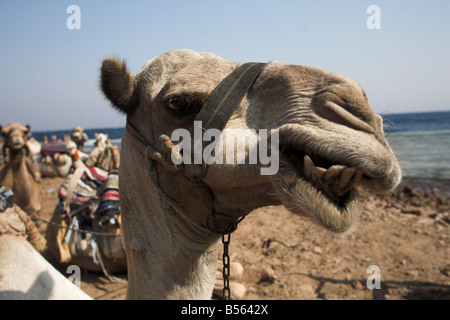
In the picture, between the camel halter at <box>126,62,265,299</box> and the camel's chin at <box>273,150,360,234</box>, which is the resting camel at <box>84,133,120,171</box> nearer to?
the camel halter at <box>126,62,265,299</box>

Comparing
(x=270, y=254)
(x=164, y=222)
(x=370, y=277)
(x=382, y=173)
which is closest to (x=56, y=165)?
(x=270, y=254)

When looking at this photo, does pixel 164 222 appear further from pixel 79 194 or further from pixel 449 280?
pixel 449 280

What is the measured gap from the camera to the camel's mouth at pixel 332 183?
1.36m

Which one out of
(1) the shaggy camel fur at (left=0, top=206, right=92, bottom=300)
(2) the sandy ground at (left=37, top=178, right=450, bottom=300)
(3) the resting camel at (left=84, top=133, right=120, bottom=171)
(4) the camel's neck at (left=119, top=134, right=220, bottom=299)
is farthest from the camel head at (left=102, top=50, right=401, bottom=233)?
(3) the resting camel at (left=84, top=133, right=120, bottom=171)

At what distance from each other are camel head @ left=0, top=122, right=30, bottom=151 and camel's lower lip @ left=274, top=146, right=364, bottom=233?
29.8 feet

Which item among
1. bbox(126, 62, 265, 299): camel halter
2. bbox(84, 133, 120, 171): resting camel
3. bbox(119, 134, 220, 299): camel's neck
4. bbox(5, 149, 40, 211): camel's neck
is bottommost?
bbox(5, 149, 40, 211): camel's neck

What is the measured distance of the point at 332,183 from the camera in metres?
1.39

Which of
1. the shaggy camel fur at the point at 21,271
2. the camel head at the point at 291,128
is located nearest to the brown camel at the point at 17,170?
the shaggy camel fur at the point at 21,271

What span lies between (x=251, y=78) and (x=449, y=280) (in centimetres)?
582

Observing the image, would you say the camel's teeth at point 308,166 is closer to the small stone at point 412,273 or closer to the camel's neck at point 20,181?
the small stone at point 412,273

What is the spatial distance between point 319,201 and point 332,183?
9 cm

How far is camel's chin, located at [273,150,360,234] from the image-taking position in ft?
4.62

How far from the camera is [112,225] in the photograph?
6164mm

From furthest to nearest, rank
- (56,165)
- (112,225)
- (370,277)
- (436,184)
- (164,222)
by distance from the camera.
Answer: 1. (56,165)
2. (436,184)
3. (112,225)
4. (370,277)
5. (164,222)
